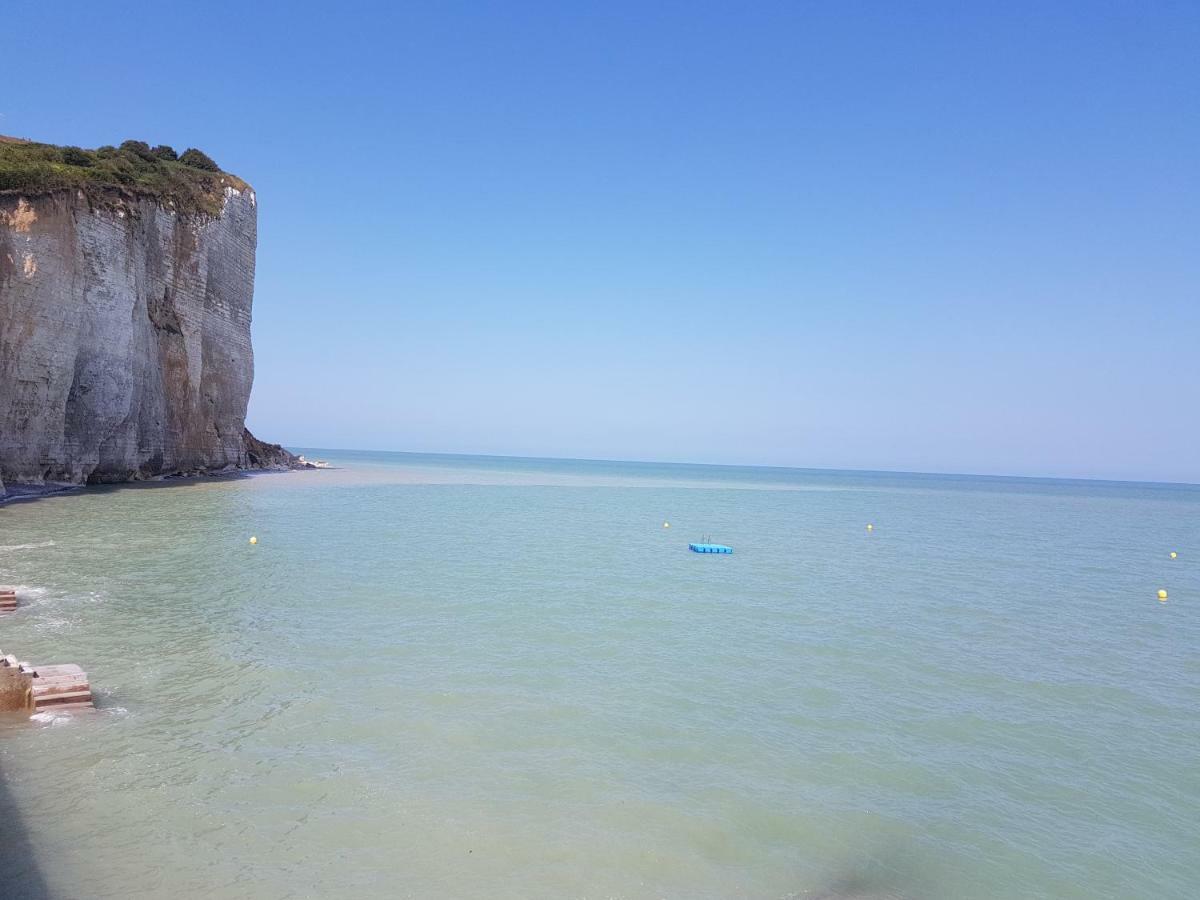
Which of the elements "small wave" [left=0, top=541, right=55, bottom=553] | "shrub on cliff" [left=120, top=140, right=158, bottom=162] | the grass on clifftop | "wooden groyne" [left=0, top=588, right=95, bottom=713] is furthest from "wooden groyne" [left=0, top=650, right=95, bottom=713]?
"shrub on cliff" [left=120, top=140, right=158, bottom=162]

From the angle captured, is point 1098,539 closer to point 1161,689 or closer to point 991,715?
point 1161,689

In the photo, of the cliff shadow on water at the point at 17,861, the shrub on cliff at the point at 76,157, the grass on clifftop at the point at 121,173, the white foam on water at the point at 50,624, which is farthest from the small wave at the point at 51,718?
the shrub on cliff at the point at 76,157

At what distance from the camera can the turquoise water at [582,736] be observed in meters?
5.88

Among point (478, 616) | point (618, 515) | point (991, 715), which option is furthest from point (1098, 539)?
Result: point (478, 616)

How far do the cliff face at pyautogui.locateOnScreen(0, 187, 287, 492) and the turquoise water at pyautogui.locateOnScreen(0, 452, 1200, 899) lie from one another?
11.5 m

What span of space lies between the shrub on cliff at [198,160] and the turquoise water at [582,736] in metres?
34.6

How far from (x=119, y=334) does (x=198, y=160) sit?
2004cm

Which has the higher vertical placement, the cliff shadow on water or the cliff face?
the cliff face

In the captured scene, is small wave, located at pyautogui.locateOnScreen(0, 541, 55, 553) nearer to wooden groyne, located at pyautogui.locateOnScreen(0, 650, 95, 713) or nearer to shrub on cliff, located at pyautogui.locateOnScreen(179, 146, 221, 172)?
wooden groyne, located at pyautogui.locateOnScreen(0, 650, 95, 713)

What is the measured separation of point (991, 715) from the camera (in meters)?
9.85

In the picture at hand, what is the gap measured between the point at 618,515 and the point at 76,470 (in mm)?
25293

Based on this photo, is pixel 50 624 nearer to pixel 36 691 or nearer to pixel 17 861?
pixel 36 691

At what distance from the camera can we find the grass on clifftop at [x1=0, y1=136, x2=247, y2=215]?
27469 mm

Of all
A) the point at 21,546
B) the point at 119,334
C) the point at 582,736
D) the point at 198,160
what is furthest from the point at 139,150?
the point at 582,736
